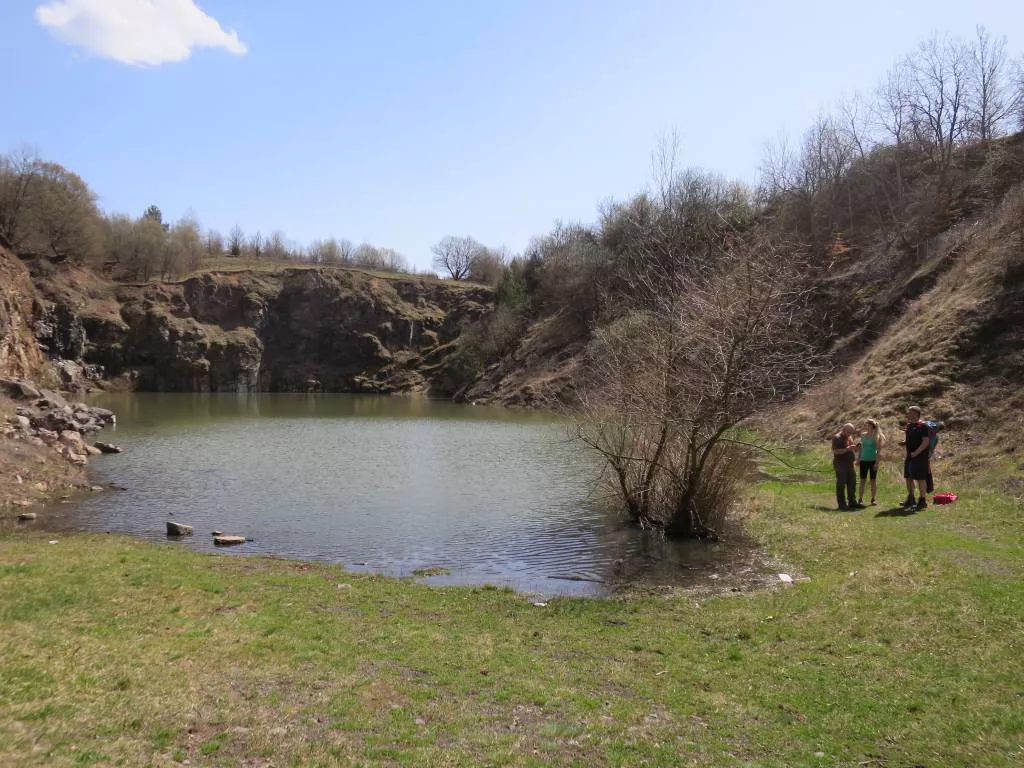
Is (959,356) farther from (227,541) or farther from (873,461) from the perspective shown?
(227,541)

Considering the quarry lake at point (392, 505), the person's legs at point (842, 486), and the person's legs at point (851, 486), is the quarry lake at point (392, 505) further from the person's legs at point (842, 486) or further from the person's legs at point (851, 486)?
the person's legs at point (851, 486)

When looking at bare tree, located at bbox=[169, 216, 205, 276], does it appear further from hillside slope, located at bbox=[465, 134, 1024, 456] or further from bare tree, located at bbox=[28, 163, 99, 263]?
hillside slope, located at bbox=[465, 134, 1024, 456]

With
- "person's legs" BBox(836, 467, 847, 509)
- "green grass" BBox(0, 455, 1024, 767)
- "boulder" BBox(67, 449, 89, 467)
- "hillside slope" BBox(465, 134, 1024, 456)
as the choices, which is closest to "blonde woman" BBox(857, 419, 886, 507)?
"person's legs" BBox(836, 467, 847, 509)

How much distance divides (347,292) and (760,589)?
108m

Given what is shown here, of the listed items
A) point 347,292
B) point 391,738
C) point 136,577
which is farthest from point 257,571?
point 347,292

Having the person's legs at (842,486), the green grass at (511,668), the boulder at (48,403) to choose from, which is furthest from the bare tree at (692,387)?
the boulder at (48,403)

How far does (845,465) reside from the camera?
18000 millimetres

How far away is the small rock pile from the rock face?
5736cm

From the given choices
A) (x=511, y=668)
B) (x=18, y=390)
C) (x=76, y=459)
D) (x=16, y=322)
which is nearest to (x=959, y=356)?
(x=511, y=668)

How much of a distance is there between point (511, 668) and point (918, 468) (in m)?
12.8

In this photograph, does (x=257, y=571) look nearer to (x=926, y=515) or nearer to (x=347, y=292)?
(x=926, y=515)

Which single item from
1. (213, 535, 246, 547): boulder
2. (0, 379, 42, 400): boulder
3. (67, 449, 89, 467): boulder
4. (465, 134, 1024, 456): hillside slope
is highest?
(465, 134, 1024, 456): hillside slope

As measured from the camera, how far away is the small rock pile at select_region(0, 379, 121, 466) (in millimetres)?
25438

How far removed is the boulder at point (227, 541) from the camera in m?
16.9
